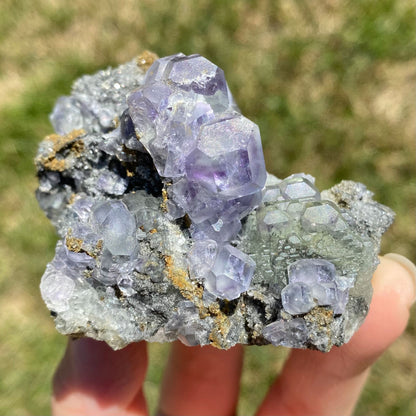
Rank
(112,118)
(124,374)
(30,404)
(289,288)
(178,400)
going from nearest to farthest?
(289,288) < (112,118) < (124,374) < (178,400) < (30,404)

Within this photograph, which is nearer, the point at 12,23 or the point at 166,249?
the point at 166,249

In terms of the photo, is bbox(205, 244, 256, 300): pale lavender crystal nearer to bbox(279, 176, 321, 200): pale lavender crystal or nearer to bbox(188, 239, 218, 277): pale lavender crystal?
bbox(188, 239, 218, 277): pale lavender crystal

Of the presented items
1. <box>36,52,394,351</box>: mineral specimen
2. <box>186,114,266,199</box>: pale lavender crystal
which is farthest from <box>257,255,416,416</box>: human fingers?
<box>186,114,266,199</box>: pale lavender crystal

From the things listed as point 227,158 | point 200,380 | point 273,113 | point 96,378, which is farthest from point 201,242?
point 273,113

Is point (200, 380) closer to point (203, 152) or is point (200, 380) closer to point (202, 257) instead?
point (202, 257)

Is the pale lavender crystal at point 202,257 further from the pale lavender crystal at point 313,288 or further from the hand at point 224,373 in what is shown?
the hand at point 224,373

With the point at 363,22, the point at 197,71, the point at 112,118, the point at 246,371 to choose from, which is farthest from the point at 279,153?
the point at 197,71

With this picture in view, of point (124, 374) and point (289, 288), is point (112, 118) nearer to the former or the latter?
point (289, 288)
